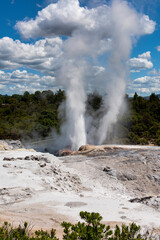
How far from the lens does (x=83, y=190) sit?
1060 centimetres

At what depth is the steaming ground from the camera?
6926mm

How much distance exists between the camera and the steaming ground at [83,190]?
273 inches

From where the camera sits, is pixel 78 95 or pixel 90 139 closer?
pixel 78 95

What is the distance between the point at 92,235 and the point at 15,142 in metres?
21.7

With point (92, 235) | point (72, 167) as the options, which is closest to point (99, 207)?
point (92, 235)

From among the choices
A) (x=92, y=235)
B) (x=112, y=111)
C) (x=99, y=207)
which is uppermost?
(x=112, y=111)

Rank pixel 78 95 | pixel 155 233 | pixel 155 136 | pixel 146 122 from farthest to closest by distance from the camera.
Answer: pixel 146 122 < pixel 155 136 < pixel 78 95 < pixel 155 233

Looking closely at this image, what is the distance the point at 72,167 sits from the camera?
44.5 feet

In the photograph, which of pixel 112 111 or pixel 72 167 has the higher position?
pixel 112 111

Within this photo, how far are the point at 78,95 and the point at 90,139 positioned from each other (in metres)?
5.23

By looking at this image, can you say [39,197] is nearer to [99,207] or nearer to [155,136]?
[99,207]

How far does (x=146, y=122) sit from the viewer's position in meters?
33.0

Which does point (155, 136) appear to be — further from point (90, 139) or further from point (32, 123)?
point (32, 123)

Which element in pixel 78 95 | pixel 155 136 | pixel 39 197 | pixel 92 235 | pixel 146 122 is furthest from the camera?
pixel 146 122
